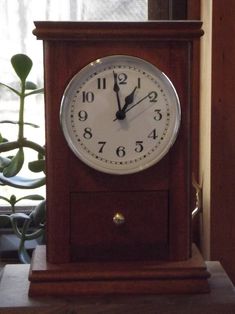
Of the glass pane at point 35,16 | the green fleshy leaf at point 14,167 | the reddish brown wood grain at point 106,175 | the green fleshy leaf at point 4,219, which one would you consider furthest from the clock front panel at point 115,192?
the glass pane at point 35,16

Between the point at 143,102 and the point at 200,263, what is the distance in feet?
0.82

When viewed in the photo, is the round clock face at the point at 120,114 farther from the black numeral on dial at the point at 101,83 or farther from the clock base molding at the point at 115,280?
the clock base molding at the point at 115,280

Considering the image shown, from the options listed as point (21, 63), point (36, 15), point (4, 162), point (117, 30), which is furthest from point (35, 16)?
point (117, 30)

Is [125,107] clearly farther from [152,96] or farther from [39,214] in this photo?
[39,214]

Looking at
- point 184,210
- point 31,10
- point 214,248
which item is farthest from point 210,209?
point 31,10

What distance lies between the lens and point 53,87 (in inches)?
38.8

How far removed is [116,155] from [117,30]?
0.18 meters

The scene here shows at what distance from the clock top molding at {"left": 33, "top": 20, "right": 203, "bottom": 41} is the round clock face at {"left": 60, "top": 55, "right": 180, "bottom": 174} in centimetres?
3

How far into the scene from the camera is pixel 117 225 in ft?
3.31

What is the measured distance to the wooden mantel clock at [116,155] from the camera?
38.5 inches

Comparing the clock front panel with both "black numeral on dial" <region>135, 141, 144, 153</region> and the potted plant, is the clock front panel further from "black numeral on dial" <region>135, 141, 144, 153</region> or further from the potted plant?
the potted plant

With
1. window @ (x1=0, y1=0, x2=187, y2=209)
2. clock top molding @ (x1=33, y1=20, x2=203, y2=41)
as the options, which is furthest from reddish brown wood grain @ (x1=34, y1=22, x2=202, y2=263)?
window @ (x1=0, y1=0, x2=187, y2=209)

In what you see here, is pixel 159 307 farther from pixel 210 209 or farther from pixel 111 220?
pixel 210 209

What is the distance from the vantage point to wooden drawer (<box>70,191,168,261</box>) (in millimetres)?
1006
